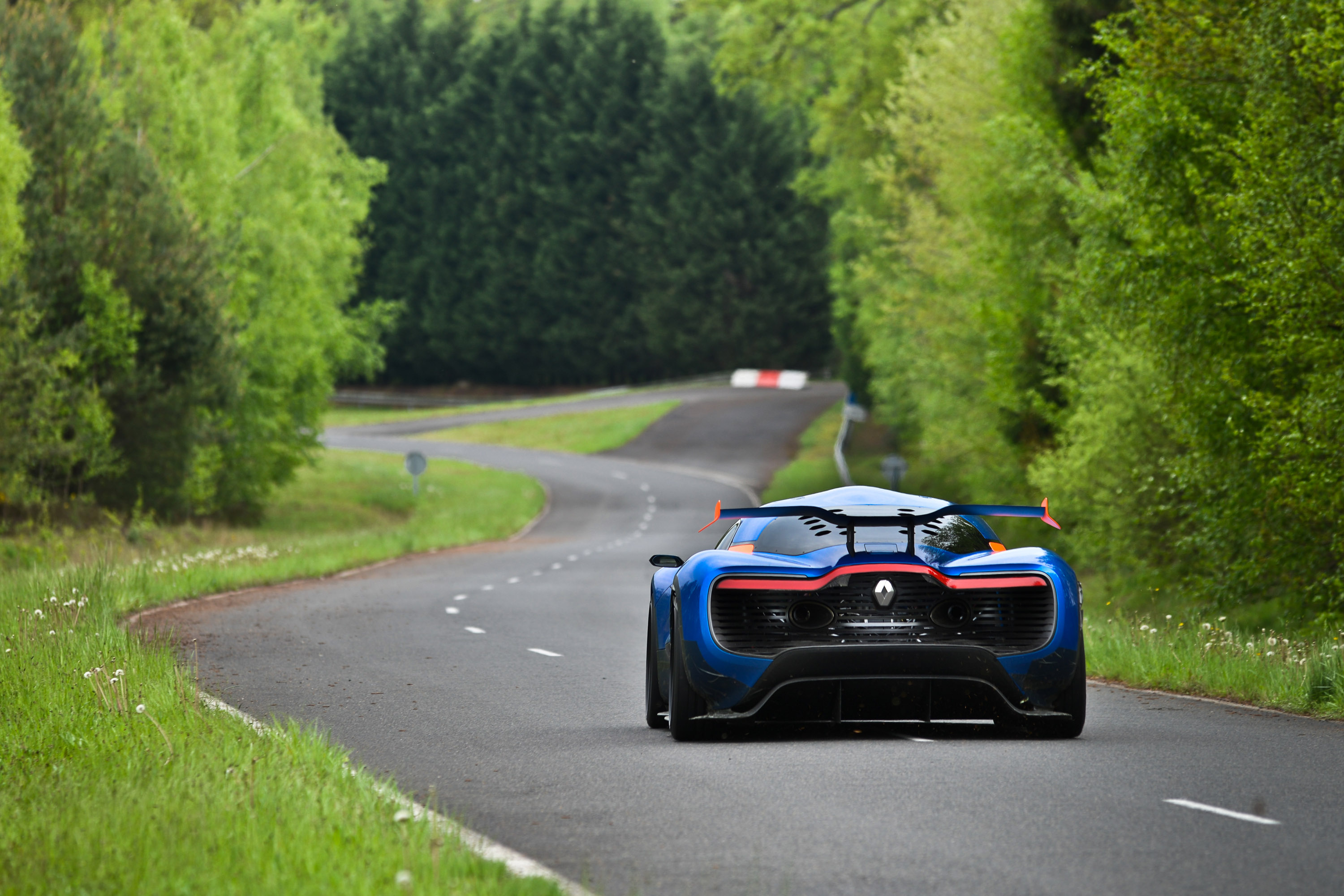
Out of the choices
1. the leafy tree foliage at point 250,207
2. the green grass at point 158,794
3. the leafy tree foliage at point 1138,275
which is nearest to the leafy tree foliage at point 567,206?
the leafy tree foliage at point 250,207

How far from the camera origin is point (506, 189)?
10100 centimetres

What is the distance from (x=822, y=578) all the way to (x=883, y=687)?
0.65 metres

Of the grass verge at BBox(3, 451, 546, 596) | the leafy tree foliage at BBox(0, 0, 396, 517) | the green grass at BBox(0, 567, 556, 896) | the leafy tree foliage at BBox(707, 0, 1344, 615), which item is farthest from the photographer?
the leafy tree foliage at BBox(0, 0, 396, 517)

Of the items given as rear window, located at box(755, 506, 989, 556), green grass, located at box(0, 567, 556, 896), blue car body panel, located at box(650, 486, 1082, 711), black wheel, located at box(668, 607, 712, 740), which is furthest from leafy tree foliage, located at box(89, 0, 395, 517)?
blue car body panel, located at box(650, 486, 1082, 711)

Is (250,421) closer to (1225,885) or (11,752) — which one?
(11,752)

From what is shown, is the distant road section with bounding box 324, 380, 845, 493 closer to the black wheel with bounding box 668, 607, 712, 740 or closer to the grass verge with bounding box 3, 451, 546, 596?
the grass verge with bounding box 3, 451, 546, 596

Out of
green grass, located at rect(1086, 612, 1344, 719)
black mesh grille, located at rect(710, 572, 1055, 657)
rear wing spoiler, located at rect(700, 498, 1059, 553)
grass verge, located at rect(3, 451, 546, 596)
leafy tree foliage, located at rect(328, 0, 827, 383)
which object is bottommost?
grass verge, located at rect(3, 451, 546, 596)

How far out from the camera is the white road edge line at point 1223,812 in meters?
6.94

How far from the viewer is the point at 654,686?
10008 mm

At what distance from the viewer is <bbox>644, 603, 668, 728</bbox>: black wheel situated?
32.3ft

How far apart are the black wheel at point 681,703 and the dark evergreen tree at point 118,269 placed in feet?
85.2

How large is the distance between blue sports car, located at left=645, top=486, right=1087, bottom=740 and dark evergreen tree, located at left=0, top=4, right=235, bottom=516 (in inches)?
1038

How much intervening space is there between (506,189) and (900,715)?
9438 cm

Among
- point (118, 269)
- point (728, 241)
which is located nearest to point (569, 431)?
point (728, 241)
